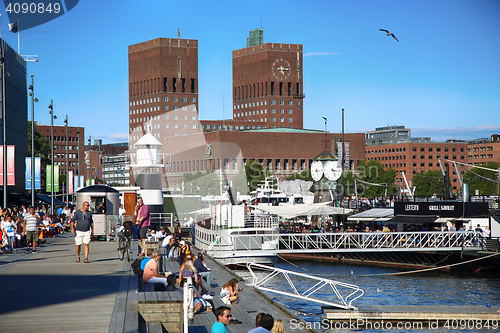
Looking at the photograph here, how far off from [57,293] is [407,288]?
25.5 m

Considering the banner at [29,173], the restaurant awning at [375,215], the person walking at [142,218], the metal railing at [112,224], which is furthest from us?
the restaurant awning at [375,215]

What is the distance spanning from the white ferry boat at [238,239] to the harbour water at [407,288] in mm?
1580

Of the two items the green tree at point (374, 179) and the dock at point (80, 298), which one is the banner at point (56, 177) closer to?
the dock at point (80, 298)

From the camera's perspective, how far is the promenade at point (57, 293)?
10.3m

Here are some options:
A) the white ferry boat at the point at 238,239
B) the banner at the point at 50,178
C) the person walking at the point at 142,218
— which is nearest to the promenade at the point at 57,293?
the person walking at the point at 142,218

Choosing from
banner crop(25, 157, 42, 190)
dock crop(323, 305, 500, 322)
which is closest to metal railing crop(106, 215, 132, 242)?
dock crop(323, 305, 500, 322)

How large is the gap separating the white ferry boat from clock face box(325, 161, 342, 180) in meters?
28.9

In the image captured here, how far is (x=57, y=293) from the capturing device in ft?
42.3

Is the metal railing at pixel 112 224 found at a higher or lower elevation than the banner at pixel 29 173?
lower

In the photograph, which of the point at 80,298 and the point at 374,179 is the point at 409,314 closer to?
the point at 80,298

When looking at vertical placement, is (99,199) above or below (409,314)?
above

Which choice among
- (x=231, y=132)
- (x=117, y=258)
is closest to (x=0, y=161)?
(x=117, y=258)

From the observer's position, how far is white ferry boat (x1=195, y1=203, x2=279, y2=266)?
36500 millimetres

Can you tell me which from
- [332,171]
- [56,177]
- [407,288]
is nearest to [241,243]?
[407,288]
